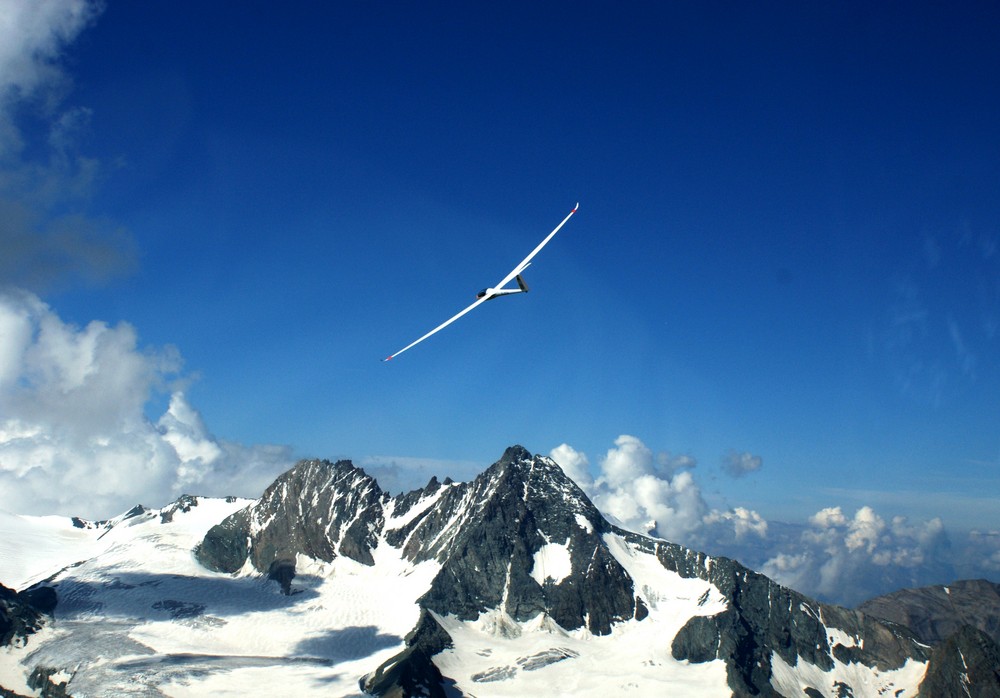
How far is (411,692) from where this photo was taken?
200 m

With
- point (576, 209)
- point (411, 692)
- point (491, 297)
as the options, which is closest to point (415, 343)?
point (491, 297)

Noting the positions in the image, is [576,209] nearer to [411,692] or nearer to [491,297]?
[491,297]

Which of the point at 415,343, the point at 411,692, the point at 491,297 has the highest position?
the point at 491,297

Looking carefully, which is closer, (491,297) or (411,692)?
(491,297)

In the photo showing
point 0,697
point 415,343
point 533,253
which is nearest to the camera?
point 415,343

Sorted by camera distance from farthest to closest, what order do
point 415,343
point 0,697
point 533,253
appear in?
1. point 0,697
2. point 533,253
3. point 415,343

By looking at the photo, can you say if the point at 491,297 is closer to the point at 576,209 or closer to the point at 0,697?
the point at 576,209

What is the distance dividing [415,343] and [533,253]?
2655 cm

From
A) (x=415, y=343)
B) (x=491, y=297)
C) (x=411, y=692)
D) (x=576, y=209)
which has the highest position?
(x=576, y=209)

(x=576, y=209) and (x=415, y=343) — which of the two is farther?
(x=576, y=209)

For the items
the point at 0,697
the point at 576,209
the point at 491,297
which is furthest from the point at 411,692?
the point at 576,209

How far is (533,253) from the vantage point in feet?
362

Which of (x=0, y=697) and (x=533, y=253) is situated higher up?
(x=533, y=253)

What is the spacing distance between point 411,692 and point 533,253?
14941cm
